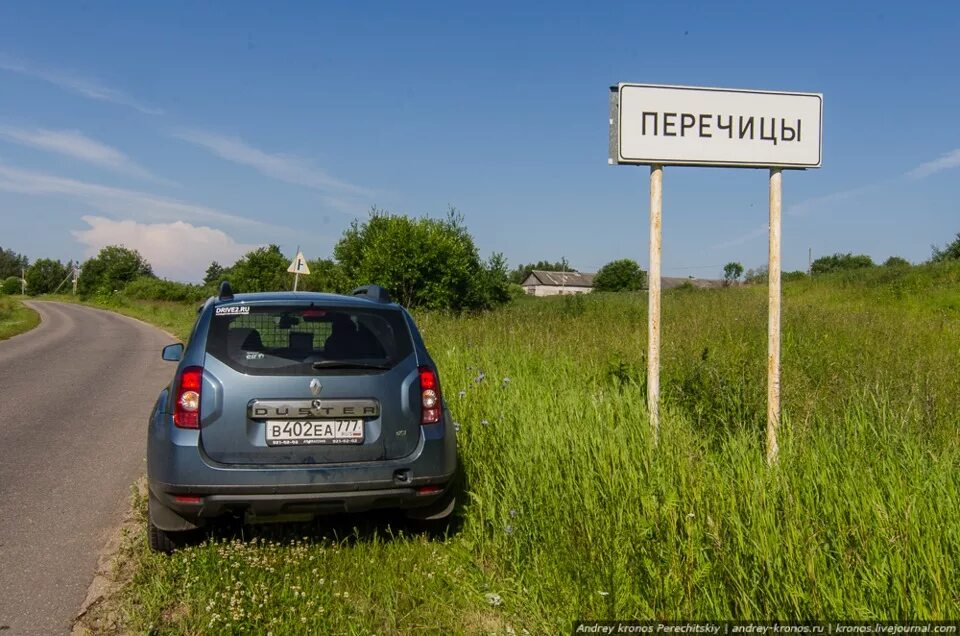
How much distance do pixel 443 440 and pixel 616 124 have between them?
244 cm

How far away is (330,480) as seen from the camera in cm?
388

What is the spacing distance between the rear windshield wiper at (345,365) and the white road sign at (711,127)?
2.17 metres

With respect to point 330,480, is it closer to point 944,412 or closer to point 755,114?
point 755,114

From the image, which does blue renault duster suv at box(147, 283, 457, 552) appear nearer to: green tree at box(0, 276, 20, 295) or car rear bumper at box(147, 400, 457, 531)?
car rear bumper at box(147, 400, 457, 531)

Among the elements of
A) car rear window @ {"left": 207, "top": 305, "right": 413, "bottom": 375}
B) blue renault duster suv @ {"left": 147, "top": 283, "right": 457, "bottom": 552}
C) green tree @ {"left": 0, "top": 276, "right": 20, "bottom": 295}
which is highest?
green tree @ {"left": 0, "top": 276, "right": 20, "bottom": 295}

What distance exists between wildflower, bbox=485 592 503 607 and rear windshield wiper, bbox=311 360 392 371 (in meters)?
1.43

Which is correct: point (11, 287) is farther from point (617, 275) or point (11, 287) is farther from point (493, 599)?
point (493, 599)

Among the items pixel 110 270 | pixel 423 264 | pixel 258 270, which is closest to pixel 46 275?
pixel 110 270

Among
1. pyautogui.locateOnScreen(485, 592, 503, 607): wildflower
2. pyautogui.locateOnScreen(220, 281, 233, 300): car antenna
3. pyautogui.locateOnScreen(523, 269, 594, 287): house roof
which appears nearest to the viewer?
pyautogui.locateOnScreen(485, 592, 503, 607): wildflower

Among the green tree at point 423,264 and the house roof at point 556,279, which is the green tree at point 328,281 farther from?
the house roof at point 556,279

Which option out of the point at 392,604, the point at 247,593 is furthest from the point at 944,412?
the point at 247,593

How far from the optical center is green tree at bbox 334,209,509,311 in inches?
1363

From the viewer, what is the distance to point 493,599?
329cm

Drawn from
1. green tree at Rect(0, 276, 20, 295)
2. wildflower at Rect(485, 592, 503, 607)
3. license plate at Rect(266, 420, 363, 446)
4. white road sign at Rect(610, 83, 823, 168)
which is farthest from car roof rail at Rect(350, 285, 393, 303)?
green tree at Rect(0, 276, 20, 295)
